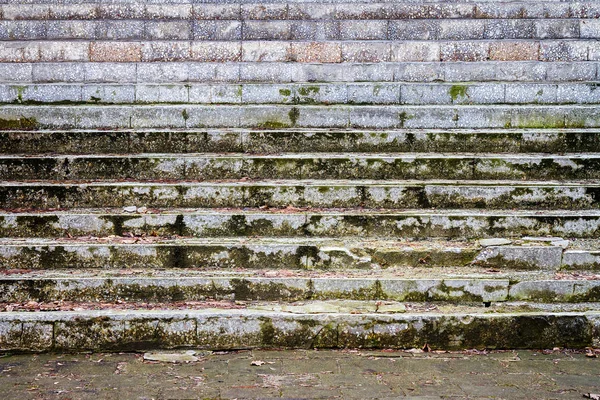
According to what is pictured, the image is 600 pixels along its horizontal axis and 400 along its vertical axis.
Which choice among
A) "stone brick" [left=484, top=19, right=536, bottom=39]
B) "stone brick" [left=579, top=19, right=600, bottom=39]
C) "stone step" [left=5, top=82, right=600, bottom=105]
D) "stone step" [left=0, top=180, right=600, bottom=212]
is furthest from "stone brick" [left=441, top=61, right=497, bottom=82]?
"stone step" [left=0, top=180, right=600, bottom=212]

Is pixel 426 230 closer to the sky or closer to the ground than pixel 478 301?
closer to the sky

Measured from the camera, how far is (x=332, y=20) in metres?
10.8

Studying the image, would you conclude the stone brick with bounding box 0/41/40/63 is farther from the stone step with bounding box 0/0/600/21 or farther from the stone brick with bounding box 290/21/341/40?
the stone brick with bounding box 290/21/341/40

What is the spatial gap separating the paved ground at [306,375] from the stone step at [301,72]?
16.0ft

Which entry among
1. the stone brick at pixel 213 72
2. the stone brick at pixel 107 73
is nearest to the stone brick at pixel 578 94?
the stone brick at pixel 213 72

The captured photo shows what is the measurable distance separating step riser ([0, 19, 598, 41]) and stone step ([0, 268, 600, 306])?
5.15 m

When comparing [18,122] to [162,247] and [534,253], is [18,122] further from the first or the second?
[534,253]

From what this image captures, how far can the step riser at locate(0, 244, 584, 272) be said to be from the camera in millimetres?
6648

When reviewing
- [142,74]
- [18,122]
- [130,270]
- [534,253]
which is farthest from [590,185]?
[18,122]

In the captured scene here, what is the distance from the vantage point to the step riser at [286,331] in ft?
19.1

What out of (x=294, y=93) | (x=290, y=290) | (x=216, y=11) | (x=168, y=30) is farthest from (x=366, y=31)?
(x=290, y=290)

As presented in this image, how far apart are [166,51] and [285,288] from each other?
5.11m

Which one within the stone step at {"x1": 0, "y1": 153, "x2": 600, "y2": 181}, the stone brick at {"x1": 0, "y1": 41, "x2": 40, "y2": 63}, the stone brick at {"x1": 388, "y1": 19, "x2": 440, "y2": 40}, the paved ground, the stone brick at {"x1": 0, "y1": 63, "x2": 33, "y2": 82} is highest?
the stone brick at {"x1": 388, "y1": 19, "x2": 440, "y2": 40}

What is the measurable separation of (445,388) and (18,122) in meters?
6.18
